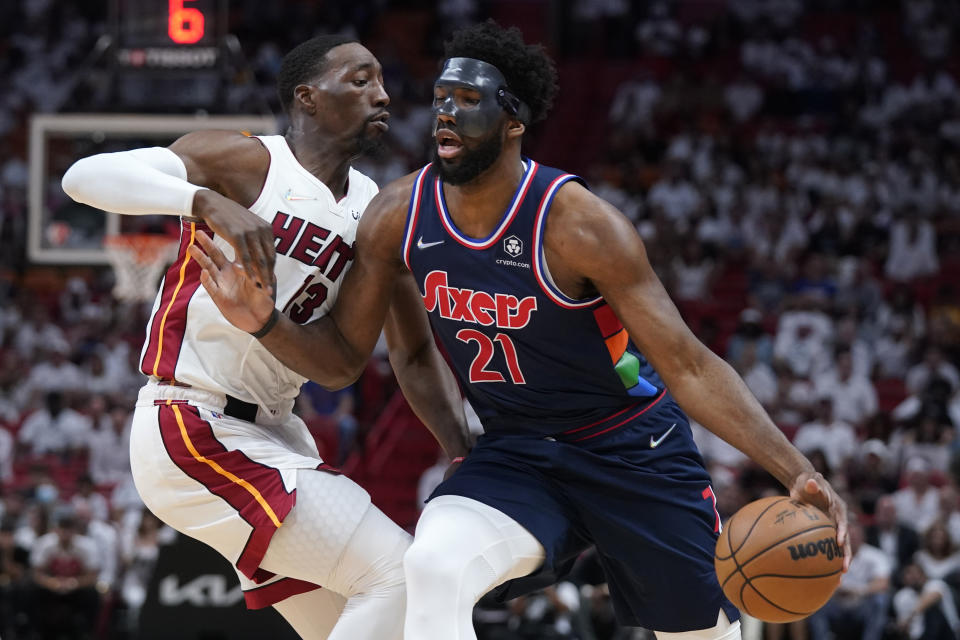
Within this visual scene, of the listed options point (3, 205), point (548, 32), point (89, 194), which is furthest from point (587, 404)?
point (548, 32)

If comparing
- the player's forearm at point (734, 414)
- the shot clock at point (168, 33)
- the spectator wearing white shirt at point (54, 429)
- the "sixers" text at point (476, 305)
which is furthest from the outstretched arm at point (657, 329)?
the spectator wearing white shirt at point (54, 429)

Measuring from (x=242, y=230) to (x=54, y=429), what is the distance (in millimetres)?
11546

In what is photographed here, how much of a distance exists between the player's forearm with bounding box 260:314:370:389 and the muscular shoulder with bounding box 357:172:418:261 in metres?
0.34

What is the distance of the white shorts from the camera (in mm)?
Result: 4320

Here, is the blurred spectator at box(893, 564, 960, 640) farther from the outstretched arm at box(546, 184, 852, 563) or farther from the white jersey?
the white jersey

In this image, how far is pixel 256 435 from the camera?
450 centimetres

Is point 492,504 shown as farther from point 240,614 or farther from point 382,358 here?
point 382,358

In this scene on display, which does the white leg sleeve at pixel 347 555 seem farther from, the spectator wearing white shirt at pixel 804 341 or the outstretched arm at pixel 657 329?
the spectator wearing white shirt at pixel 804 341

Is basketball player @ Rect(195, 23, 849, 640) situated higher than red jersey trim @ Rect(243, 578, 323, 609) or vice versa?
basketball player @ Rect(195, 23, 849, 640)

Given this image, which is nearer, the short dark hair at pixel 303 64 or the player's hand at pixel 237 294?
the player's hand at pixel 237 294

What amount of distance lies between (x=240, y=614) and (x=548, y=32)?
50.3 ft

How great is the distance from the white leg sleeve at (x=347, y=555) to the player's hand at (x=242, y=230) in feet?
2.42

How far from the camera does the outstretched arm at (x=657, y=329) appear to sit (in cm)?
420

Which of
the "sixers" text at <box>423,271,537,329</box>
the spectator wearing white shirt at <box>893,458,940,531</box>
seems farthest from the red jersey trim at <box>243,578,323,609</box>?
the spectator wearing white shirt at <box>893,458,940,531</box>
